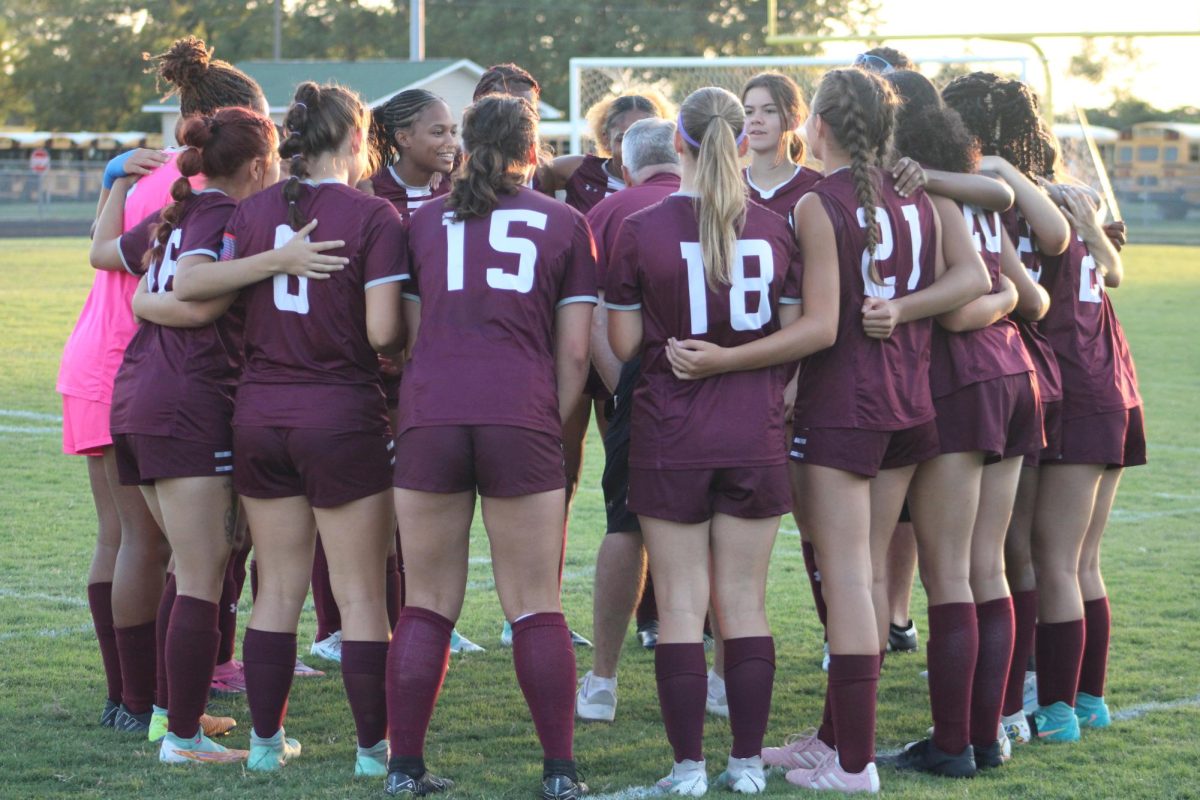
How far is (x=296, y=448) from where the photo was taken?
396 centimetres

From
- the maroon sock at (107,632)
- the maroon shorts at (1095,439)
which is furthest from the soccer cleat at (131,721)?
the maroon shorts at (1095,439)

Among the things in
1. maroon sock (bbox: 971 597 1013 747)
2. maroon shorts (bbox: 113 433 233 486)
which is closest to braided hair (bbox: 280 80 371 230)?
maroon shorts (bbox: 113 433 233 486)

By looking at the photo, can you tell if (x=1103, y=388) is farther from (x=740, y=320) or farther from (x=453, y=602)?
(x=453, y=602)

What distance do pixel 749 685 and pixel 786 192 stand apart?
1852mm

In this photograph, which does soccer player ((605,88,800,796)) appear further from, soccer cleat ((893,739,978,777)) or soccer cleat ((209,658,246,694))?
soccer cleat ((209,658,246,694))

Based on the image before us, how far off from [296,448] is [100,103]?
6050cm

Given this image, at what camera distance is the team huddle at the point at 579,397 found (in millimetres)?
3895

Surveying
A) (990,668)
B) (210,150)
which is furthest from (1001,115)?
(210,150)

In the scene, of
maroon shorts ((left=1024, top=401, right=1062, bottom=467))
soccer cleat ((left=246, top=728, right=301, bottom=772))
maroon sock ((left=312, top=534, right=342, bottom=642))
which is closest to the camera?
soccer cleat ((left=246, top=728, right=301, bottom=772))

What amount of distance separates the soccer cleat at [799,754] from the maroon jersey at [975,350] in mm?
1094

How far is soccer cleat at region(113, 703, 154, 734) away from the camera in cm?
459

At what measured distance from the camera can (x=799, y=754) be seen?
4293mm

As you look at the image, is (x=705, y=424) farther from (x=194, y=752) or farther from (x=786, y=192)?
(x=194, y=752)

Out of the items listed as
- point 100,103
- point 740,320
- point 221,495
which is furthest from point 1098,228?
point 100,103
